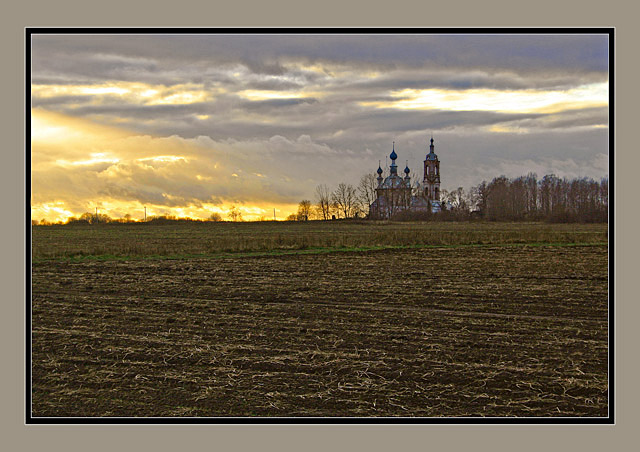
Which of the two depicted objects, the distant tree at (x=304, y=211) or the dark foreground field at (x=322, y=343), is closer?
the dark foreground field at (x=322, y=343)

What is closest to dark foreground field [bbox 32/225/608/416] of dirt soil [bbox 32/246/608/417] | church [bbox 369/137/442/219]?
dirt soil [bbox 32/246/608/417]

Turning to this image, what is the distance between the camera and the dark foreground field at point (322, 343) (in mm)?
7402

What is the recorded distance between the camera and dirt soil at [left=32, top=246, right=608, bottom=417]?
739 centimetres

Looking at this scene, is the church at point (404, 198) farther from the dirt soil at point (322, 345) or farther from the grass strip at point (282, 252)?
the dirt soil at point (322, 345)

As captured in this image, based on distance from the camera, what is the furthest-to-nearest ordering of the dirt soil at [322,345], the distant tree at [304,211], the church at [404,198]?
the church at [404,198] < the distant tree at [304,211] < the dirt soil at [322,345]

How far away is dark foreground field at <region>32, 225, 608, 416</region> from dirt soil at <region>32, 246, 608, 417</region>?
0.10ft

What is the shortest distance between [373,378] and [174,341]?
3.97 m

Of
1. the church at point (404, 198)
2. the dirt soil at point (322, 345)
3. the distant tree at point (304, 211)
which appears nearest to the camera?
the dirt soil at point (322, 345)

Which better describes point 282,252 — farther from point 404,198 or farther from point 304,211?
point 404,198

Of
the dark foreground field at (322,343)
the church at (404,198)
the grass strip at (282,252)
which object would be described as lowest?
the dark foreground field at (322,343)

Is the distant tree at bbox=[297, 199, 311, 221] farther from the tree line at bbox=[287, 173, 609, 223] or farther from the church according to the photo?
the church

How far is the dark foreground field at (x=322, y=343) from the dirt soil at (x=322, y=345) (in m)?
0.03

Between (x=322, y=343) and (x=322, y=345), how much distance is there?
0.51 feet

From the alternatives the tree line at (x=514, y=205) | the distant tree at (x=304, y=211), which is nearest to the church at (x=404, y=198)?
the tree line at (x=514, y=205)
